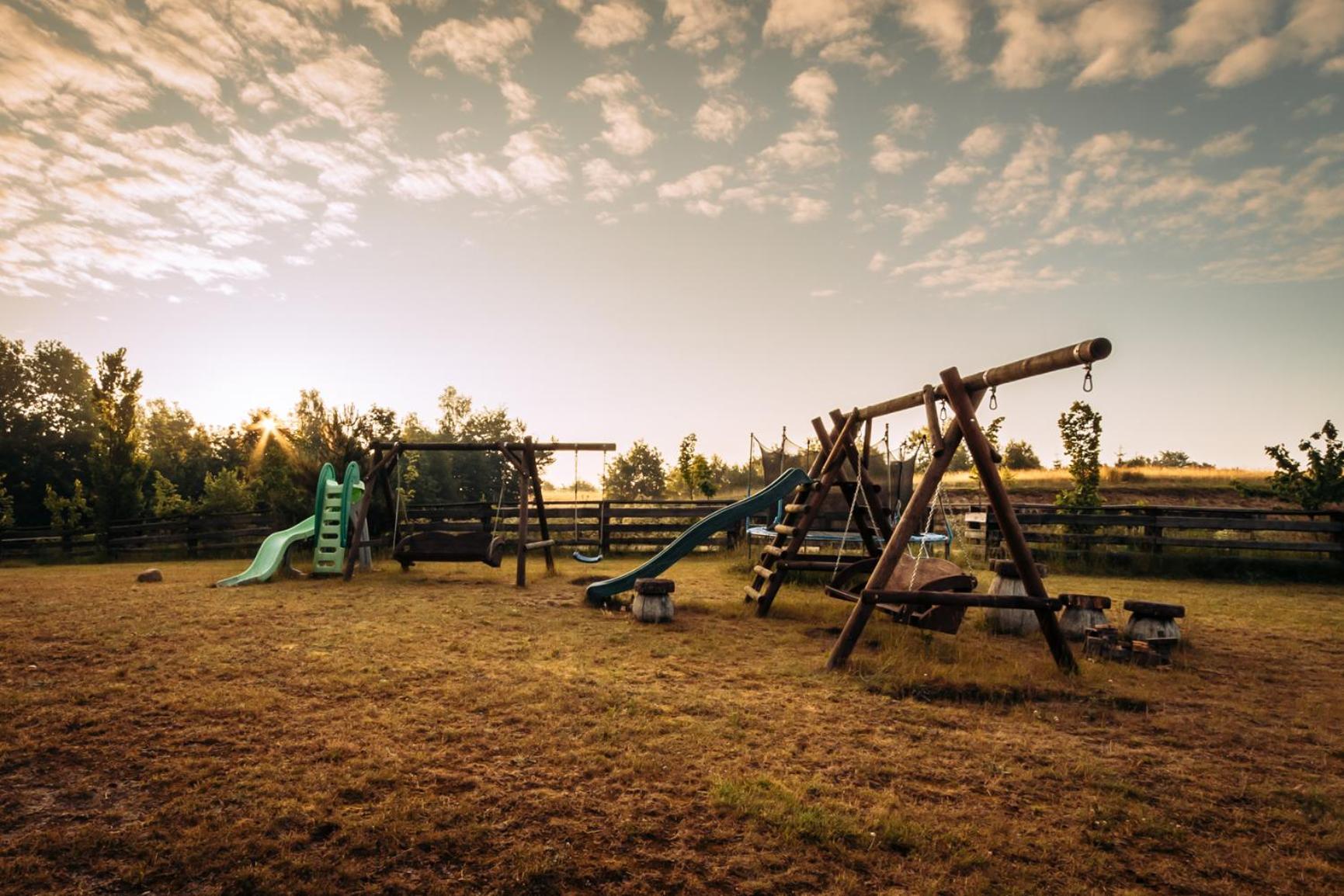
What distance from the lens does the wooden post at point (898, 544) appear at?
568 cm

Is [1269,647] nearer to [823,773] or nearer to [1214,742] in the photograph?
[1214,742]

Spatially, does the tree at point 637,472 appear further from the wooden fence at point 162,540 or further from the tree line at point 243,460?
the wooden fence at point 162,540

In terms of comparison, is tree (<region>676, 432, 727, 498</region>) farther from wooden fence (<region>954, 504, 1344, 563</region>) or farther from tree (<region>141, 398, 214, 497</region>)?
tree (<region>141, 398, 214, 497</region>)

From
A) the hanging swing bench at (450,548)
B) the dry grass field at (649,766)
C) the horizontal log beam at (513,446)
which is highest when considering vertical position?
the horizontal log beam at (513,446)

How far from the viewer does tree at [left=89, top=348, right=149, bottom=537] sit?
56.7 feet

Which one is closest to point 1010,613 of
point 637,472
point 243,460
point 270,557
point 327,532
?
point 327,532

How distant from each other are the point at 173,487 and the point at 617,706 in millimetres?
23617

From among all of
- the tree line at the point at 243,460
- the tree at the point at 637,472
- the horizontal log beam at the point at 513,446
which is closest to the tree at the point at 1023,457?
the tree line at the point at 243,460

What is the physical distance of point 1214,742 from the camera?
13.5 ft

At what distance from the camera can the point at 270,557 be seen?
1143cm

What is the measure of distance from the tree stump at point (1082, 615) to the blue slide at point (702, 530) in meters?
3.28

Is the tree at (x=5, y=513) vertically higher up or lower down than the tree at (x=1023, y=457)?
lower down

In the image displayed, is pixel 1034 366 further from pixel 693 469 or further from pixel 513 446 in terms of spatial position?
pixel 693 469

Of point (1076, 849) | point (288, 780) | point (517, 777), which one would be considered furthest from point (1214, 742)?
point (288, 780)
